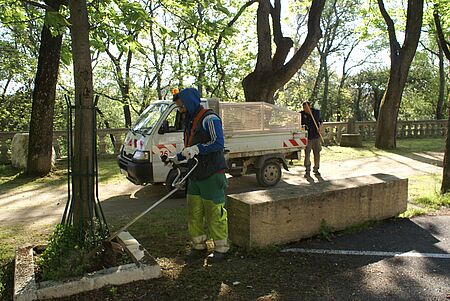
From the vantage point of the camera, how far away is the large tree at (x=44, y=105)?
11.0 meters

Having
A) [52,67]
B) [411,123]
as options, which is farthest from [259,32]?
[411,123]

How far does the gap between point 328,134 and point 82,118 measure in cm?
1655

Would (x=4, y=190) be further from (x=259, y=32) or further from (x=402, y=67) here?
(x=402, y=67)

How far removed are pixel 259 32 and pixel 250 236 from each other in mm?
9895

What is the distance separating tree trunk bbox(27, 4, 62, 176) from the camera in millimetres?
10969

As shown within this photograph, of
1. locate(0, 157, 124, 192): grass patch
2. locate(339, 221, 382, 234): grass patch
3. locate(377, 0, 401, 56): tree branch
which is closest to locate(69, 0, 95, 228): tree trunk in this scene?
locate(339, 221, 382, 234): grass patch

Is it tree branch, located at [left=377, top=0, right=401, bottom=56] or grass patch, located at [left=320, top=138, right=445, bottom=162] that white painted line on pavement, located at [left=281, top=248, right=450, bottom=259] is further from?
tree branch, located at [left=377, top=0, right=401, bottom=56]

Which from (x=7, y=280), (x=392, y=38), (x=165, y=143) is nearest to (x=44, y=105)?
(x=165, y=143)

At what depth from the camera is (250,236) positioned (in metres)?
4.84

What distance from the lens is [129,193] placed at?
9414 mm

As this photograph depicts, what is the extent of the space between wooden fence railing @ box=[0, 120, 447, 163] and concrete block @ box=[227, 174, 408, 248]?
11.0 metres

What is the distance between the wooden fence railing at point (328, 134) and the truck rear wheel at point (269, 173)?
7890mm

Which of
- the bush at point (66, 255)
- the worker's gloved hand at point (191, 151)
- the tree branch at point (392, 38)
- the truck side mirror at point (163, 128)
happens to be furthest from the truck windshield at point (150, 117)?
the tree branch at point (392, 38)

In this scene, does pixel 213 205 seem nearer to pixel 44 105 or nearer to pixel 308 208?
pixel 308 208
